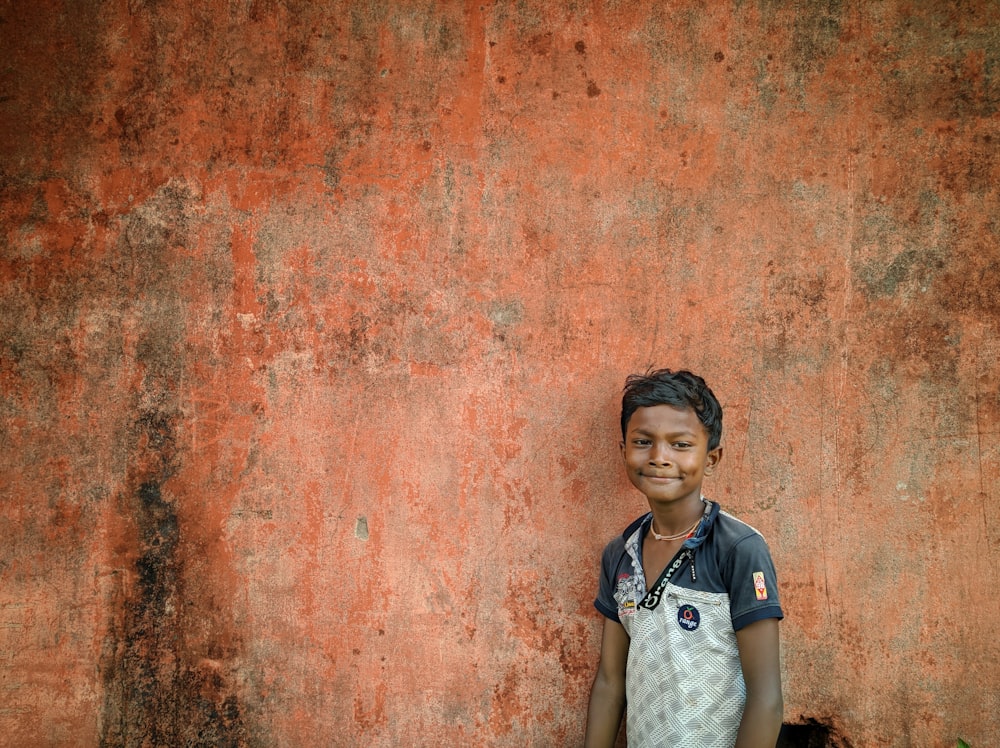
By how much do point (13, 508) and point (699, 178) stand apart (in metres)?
2.52

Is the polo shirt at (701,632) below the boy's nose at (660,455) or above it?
below

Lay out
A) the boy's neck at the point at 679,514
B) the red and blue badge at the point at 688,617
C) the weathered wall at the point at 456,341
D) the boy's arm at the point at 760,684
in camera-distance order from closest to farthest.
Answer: the boy's arm at the point at 760,684 → the red and blue badge at the point at 688,617 → the boy's neck at the point at 679,514 → the weathered wall at the point at 456,341

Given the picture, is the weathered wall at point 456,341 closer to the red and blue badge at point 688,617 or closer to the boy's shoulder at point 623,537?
the boy's shoulder at point 623,537

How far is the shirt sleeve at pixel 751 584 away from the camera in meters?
1.79

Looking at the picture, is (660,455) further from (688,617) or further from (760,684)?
(760,684)

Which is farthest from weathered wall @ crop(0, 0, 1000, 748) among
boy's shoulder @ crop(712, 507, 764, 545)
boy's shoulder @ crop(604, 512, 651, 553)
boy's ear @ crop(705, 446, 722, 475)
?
boy's shoulder @ crop(712, 507, 764, 545)

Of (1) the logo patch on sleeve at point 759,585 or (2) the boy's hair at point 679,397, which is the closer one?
(1) the logo patch on sleeve at point 759,585

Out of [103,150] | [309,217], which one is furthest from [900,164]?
[103,150]

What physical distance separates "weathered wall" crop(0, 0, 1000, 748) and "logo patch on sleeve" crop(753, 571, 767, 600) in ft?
1.77

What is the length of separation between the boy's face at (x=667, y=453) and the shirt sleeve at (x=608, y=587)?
279mm

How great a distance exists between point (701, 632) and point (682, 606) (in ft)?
0.25

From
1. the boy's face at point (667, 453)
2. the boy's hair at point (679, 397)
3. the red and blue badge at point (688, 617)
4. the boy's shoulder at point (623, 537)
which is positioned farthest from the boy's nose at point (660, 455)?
the red and blue badge at point (688, 617)

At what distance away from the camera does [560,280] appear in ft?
7.97

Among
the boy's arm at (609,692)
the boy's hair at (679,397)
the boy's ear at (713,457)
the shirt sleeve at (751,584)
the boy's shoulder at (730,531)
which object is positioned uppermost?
the boy's hair at (679,397)
